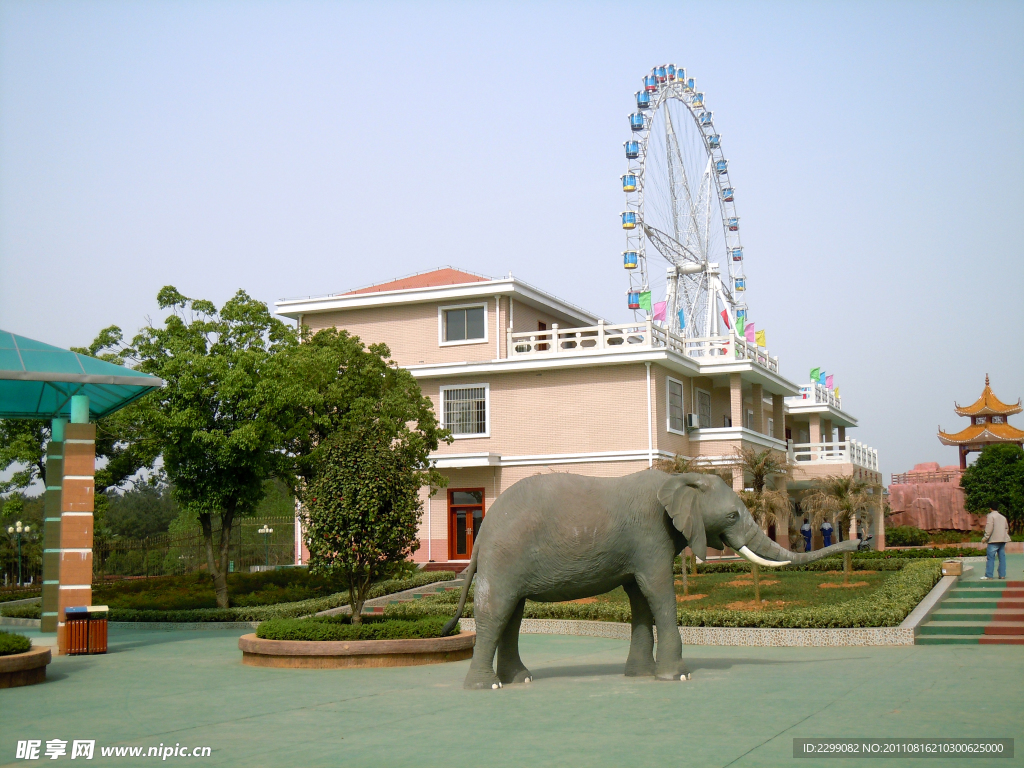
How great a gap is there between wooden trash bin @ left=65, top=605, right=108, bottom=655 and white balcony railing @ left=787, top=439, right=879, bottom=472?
2777 cm

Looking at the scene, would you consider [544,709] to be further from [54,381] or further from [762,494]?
[762,494]

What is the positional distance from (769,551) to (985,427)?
56.5m

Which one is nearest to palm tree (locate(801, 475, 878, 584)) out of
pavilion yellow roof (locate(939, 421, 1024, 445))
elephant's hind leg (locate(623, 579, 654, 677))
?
elephant's hind leg (locate(623, 579, 654, 677))

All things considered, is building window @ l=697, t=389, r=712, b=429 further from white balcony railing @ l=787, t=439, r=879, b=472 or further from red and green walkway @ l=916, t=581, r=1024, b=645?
red and green walkway @ l=916, t=581, r=1024, b=645

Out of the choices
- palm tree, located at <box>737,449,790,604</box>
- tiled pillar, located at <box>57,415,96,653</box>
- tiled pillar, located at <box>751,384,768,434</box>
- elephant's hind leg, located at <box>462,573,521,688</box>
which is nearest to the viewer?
elephant's hind leg, located at <box>462,573,521,688</box>

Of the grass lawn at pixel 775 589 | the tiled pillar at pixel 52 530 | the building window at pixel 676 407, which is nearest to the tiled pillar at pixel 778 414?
the building window at pixel 676 407

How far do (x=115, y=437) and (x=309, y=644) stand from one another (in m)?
11.3

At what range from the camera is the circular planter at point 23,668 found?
12055mm

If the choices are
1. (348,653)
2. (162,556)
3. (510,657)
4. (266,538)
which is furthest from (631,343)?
(510,657)

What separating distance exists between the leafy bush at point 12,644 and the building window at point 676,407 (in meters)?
23.6

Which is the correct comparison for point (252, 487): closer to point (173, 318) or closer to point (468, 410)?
point (173, 318)

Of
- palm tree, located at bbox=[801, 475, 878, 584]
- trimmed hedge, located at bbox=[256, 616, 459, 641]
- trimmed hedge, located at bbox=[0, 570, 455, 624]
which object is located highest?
palm tree, located at bbox=[801, 475, 878, 584]

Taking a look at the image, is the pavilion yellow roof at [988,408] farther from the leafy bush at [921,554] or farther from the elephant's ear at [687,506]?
the elephant's ear at [687,506]

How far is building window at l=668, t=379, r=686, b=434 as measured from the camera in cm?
3391
